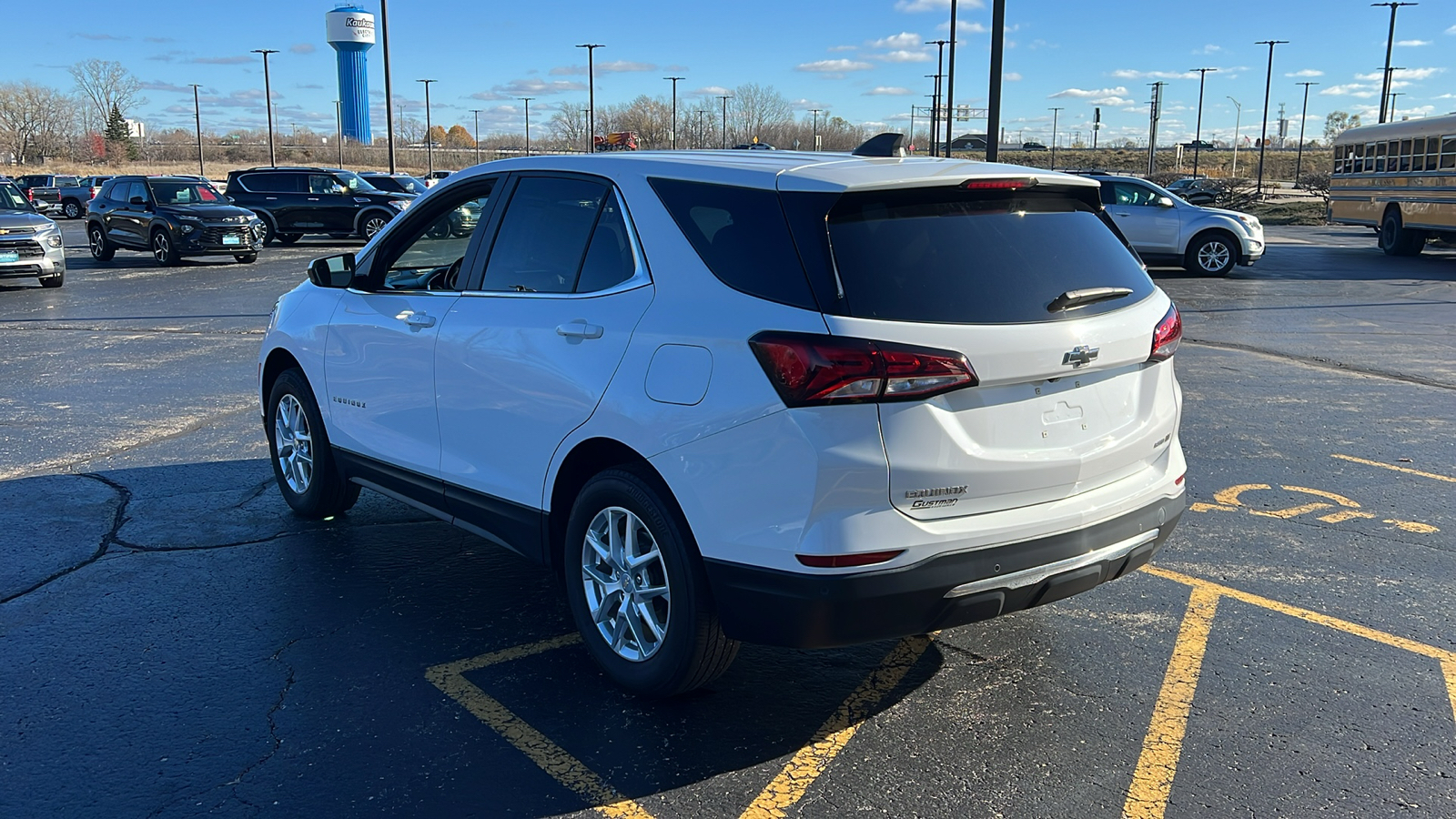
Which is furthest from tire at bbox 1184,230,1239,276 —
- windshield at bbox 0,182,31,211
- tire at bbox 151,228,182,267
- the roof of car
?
windshield at bbox 0,182,31,211

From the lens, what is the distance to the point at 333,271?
5.48 m

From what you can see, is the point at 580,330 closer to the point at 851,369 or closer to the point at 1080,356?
the point at 851,369

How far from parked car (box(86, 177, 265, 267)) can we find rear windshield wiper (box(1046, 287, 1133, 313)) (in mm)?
22067

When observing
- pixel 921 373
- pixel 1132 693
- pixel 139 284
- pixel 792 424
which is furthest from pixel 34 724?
pixel 139 284

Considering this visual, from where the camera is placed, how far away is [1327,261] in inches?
942

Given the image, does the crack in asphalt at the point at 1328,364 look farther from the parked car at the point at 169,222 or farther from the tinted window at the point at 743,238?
the parked car at the point at 169,222

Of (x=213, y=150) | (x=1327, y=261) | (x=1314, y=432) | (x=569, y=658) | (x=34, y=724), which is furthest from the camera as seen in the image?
(x=213, y=150)

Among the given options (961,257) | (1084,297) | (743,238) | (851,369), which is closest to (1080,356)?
(1084,297)

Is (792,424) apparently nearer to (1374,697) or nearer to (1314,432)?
(1374,697)

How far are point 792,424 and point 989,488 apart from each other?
2.07 feet

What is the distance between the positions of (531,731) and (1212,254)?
1921 cm

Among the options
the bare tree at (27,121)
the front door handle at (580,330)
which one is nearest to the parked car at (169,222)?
the front door handle at (580,330)

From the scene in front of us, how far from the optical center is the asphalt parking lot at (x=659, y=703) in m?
3.23

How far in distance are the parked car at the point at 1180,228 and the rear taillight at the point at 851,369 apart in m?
17.7
